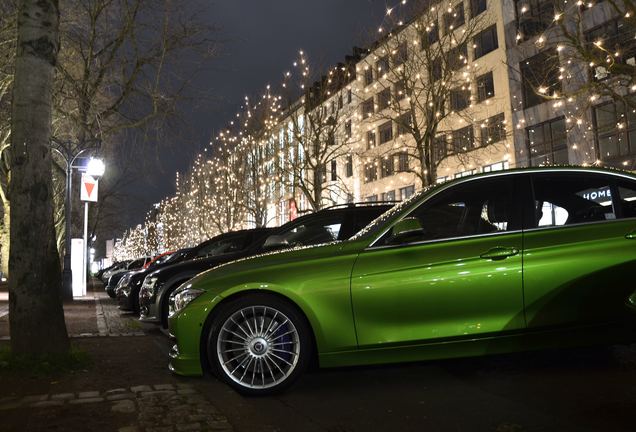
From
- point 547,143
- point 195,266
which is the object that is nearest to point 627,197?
point 195,266

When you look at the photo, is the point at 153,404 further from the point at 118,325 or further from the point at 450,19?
the point at 450,19

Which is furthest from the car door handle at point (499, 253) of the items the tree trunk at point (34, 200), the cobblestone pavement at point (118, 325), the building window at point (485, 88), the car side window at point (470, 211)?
the building window at point (485, 88)

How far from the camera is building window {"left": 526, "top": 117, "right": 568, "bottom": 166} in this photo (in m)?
27.7

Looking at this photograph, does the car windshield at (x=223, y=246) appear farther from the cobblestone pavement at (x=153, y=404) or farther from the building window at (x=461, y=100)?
the building window at (x=461, y=100)

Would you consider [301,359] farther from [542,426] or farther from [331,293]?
[542,426]

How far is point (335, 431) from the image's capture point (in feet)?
11.8

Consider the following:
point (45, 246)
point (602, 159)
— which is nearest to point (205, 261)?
point (45, 246)

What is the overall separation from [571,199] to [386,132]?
126ft

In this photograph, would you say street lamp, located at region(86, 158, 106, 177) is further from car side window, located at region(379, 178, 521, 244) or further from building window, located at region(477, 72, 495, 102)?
building window, located at region(477, 72, 495, 102)

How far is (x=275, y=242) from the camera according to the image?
748 cm

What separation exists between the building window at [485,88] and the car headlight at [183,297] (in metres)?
30.3

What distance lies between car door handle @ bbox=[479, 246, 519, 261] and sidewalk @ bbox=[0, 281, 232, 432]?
2.31 meters

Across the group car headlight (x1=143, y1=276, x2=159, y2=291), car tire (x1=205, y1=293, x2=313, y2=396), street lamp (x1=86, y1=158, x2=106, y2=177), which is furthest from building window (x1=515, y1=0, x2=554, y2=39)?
car tire (x1=205, y1=293, x2=313, y2=396)

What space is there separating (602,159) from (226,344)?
25.5 m
